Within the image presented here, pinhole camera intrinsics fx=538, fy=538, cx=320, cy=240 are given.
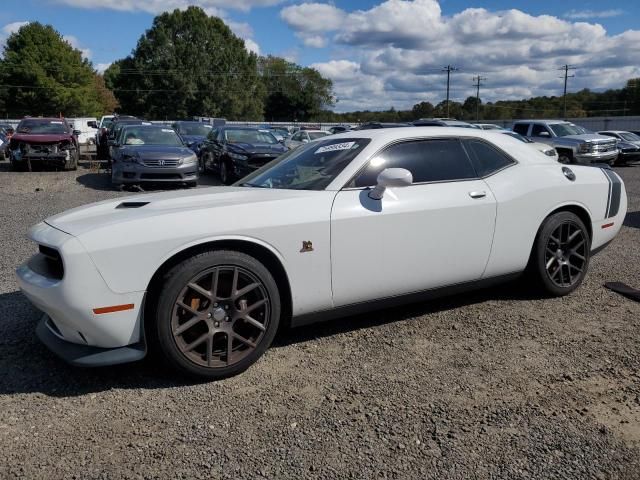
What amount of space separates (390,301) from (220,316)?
4.11 feet

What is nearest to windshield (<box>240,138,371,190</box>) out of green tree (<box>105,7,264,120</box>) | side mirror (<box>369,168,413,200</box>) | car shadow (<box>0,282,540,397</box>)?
side mirror (<box>369,168,413,200</box>)

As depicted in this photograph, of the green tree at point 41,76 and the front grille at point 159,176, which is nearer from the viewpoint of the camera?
the front grille at point 159,176

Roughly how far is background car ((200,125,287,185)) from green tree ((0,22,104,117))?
5509 centimetres

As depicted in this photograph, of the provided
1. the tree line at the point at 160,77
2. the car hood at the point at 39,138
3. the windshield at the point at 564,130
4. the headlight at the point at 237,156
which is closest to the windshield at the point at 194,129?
the car hood at the point at 39,138

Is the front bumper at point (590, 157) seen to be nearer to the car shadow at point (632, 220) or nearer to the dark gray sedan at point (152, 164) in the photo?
the car shadow at point (632, 220)

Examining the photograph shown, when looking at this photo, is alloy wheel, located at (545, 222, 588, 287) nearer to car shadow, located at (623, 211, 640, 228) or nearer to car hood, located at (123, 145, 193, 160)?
car shadow, located at (623, 211, 640, 228)

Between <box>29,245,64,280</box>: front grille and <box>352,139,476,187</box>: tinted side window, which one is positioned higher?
<box>352,139,476,187</box>: tinted side window

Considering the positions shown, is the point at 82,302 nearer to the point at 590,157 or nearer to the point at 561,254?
the point at 561,254

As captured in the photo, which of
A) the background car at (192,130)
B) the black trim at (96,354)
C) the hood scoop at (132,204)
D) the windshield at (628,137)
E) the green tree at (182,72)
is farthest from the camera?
the green tree at (182,72)

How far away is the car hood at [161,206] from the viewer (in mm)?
3172

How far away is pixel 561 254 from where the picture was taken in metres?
4.63

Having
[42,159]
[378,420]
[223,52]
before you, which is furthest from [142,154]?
[223,52]

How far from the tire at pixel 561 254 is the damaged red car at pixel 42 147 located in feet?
49.7

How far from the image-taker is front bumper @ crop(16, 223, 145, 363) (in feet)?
9.50
